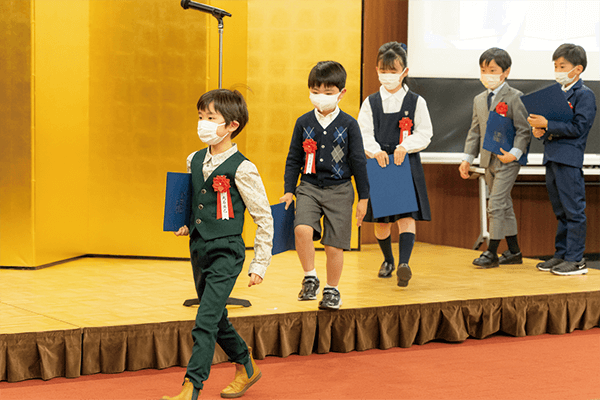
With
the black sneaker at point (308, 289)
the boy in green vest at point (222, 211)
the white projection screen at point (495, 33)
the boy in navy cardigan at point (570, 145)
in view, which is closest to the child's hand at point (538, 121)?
the boy in navy cardigan at point (570, 145)

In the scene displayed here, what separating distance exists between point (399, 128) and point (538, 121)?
105cm

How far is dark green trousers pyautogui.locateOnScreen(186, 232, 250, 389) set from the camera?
7.21ft

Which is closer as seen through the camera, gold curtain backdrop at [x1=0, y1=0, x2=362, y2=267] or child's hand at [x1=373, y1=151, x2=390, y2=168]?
child's hand at [x1=373, y1=151, x2=390, y2=168]

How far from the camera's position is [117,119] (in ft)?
15.0

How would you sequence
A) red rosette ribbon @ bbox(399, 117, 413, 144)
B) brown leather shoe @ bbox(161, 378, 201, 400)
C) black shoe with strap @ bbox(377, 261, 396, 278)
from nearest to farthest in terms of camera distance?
brown leather shoe @ bbox(161, 378, 201, 400), red rosette ribbon @ bbox(399, 117, 413, 144), black shoe with strap @ bbox(377, 261, 396, 278)

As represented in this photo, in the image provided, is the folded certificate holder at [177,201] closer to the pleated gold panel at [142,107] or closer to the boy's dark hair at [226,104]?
the boy's dark hair at [226,104]

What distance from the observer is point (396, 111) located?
12.8 feet

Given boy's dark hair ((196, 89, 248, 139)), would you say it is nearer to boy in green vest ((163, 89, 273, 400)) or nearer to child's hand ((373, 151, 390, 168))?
boy in green vest ((163, 89, 273, 400))

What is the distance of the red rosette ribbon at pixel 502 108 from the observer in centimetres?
451

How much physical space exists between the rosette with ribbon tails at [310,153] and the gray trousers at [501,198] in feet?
6.38

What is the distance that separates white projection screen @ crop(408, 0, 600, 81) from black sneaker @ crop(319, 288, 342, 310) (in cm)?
314

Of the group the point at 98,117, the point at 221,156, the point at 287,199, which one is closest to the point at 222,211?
the point at 221,156

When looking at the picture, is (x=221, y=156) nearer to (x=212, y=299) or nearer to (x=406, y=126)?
(x=212, y=299)

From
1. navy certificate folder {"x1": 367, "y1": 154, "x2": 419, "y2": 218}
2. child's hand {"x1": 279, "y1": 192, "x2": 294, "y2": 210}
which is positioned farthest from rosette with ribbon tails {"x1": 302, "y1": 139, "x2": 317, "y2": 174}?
navy certificate folder {"x1": 367, "y1": 154, "x2": 419, "y2": 218}
